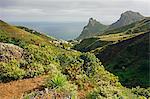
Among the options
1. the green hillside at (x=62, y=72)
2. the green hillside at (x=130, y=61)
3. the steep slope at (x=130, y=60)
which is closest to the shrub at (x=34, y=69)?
the green hillside at (x=62, y=72)

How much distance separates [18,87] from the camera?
17.8 meters

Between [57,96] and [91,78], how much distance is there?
4.25m

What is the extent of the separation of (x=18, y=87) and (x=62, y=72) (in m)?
3.12

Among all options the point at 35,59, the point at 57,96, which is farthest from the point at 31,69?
the point at 57,96

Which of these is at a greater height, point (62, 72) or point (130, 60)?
point (62, 72)

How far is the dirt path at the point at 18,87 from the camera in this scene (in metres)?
16.8

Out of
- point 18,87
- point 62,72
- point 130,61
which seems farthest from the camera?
point 130,61

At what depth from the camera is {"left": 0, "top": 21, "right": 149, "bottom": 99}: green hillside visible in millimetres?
16812

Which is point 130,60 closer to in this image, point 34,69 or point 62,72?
point 62,72

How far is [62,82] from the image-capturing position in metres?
16.8

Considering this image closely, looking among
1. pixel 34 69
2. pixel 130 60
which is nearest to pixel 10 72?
pixel 34 69

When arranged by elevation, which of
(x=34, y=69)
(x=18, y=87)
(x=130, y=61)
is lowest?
(x=130, y=61)

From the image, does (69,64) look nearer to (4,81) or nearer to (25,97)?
Result: (4,81)

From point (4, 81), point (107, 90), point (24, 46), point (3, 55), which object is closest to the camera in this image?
point (107, 90)
